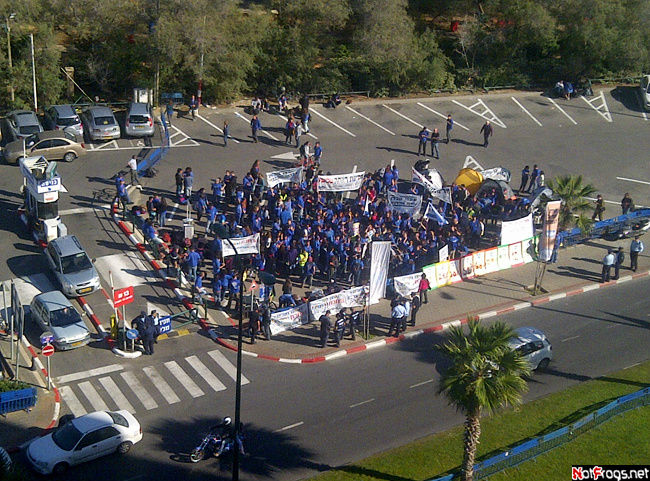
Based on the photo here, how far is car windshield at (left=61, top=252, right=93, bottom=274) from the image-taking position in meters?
27.5

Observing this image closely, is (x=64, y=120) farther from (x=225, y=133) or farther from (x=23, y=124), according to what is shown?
(x=225, y=133)

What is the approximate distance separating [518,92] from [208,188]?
25.8 m

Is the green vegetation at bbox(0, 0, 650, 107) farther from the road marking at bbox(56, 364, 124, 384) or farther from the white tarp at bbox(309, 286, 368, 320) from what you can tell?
the road marking at bbox(56, 364, 124, 384)

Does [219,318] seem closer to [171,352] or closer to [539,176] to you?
[171,352]

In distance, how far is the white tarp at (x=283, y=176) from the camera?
3272 centimetres

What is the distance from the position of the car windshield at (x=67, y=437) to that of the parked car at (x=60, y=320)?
508 cm

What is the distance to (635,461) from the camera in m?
20.6

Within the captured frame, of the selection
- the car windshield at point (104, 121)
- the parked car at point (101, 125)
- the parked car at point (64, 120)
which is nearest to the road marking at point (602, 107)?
the parked car at point (101, 125)

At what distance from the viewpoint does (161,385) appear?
23031 mm

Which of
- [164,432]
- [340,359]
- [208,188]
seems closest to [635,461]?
[340,359]

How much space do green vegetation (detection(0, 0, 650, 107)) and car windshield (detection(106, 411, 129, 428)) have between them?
87.9ft

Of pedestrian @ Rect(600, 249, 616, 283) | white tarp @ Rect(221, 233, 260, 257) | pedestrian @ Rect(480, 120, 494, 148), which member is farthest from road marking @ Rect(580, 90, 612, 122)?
white tarp @ Rect(221, 233, 260, 257)

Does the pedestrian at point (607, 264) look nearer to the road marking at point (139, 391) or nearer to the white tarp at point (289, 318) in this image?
the white tarp at point (289, 318)

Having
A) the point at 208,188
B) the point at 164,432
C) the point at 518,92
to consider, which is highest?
the point at 518,92
